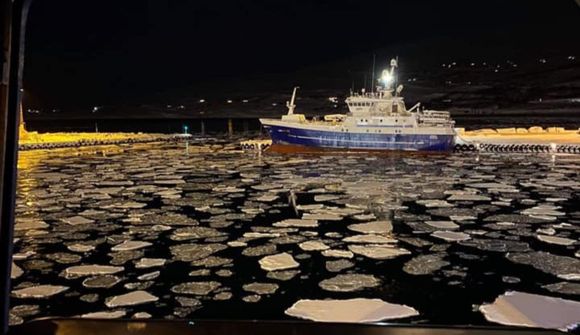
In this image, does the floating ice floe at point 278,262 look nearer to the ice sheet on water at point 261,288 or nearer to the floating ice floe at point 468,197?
the ice sheet on water at point 261,288

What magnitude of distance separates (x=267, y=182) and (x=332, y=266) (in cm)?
658

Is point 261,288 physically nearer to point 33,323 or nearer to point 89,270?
point 89,270

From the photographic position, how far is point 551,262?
17.6 ft

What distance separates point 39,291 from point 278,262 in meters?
2.22

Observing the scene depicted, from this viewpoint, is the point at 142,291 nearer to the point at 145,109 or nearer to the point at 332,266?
the point at 332,266

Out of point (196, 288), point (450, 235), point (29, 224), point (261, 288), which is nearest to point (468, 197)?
point (450, 235)

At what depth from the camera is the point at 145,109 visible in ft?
338

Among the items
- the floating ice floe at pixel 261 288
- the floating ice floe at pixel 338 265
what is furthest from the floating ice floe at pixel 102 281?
the floating ice floe at pixel 338 265

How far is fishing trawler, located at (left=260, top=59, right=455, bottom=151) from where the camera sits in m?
20.9

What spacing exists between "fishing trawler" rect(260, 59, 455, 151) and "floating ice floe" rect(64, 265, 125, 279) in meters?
16.7

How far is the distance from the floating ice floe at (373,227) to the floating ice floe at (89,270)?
3.06 m

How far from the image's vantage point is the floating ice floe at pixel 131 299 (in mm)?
4293

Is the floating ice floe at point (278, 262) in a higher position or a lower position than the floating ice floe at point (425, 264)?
lower

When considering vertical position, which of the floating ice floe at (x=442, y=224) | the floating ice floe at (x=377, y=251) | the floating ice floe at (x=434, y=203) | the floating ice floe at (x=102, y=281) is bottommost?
the floating ice floe at (x=102, y=281)
